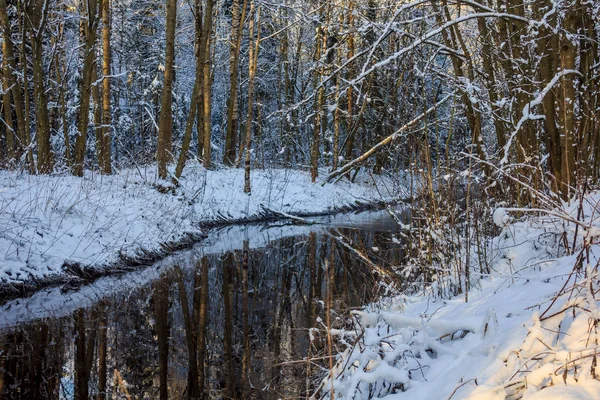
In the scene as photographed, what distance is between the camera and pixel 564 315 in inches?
88.4

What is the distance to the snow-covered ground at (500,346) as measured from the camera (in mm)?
1884

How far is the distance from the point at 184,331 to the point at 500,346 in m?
3.79

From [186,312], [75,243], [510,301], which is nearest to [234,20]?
[75,243]

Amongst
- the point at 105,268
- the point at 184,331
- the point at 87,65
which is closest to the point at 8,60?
the point at 87,65

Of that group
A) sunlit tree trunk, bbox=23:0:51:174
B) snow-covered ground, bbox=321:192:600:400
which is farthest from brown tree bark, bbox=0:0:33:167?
snow-covered ground, bbox=321:192:600:400

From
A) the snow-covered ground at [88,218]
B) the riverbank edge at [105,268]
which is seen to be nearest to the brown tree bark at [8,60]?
the snow-covered ground at [88,218]

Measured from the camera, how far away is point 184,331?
528cm

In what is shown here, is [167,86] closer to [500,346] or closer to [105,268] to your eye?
[105,268]

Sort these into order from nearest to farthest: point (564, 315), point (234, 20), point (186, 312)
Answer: point (564, 315) → point (186, 312) → point (234, 20)

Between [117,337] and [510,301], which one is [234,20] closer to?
[117,337]

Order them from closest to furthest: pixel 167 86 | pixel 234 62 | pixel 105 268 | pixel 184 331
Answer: pixel 184 331, pixel 105 268, pixel 167 86, pixel 234 62

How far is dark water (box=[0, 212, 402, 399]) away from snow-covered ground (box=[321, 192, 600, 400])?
1.16ft

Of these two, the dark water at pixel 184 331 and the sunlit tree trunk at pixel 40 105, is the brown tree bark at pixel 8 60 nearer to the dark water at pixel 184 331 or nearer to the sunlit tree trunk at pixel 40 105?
the sunlit tree trunk at pixel 40 105

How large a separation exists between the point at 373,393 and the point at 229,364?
6.74ft
